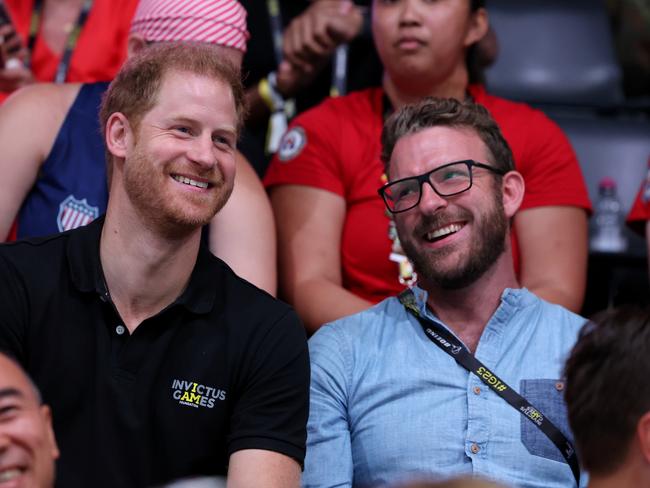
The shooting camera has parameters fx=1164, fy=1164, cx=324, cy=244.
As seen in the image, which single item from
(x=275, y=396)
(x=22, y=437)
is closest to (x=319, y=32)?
(x=275, y=396)

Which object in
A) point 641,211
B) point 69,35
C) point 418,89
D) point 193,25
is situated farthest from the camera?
point 69,35

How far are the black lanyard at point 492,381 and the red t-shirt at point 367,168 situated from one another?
50 cm

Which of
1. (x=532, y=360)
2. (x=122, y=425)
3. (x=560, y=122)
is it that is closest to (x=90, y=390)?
(x=122, y=425)

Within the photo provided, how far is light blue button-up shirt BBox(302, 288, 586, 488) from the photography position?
7.66ft

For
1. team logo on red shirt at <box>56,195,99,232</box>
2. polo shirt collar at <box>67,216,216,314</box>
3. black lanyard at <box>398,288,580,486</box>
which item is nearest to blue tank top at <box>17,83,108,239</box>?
team logo on red shirt at <box>56,195,99,232</box>

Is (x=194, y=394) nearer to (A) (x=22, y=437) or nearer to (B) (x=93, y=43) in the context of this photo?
(A) (x=22, y=437)

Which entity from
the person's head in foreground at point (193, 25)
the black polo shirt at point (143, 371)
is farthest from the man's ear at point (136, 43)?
the black polo shirt at point (143, 371)

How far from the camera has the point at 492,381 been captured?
2.40 meters

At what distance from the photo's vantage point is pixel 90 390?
84.5 inches

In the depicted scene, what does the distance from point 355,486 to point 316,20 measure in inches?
64.1

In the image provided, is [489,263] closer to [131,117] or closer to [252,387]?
[252,387]

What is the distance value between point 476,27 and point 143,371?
1713 mm

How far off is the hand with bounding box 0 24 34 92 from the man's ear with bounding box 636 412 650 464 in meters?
2.22

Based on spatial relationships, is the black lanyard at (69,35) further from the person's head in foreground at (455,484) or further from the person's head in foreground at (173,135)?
the person's head in foreground at (455,484)
